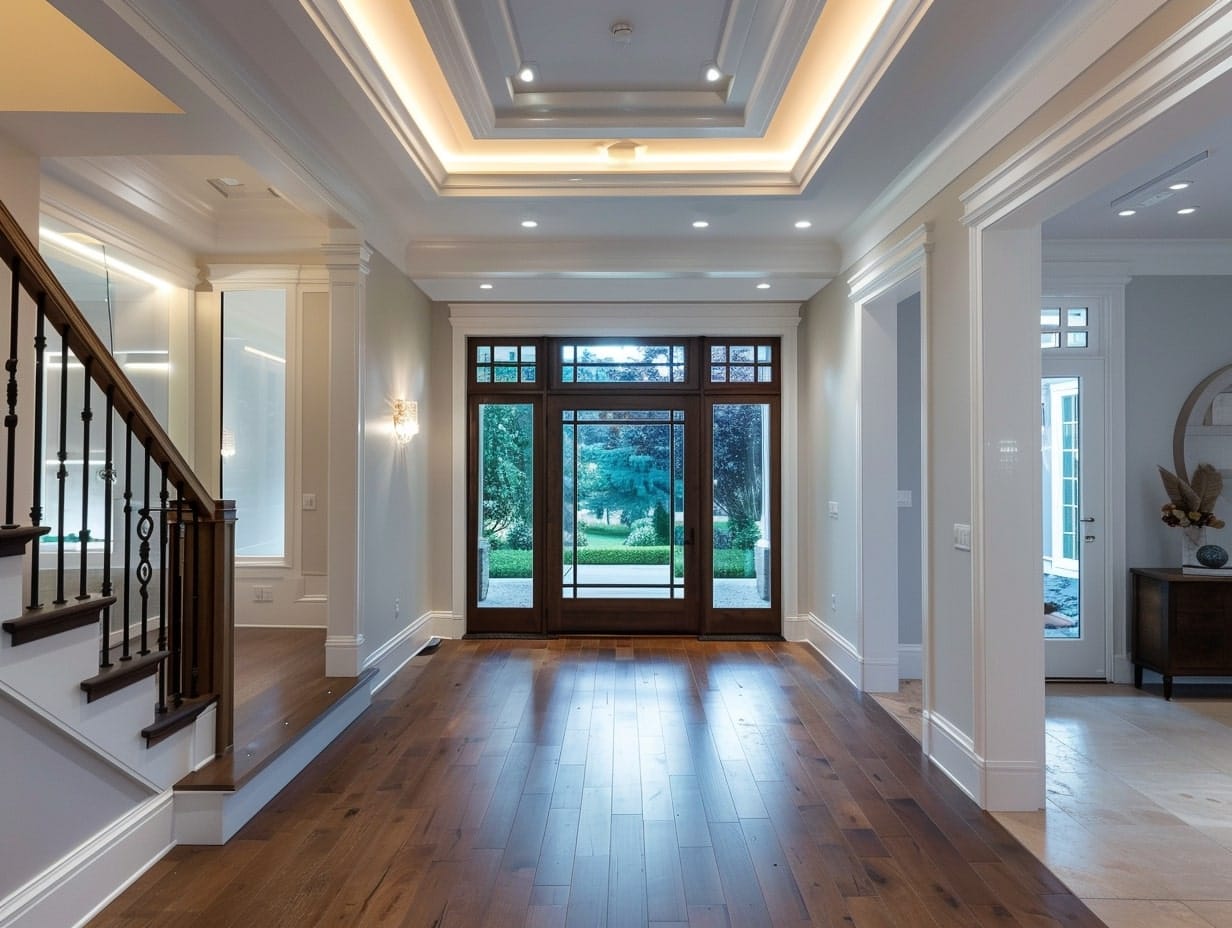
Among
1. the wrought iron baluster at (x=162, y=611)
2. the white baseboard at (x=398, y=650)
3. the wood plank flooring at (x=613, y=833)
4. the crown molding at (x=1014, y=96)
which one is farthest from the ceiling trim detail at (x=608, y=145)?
the wood plank flooring at (x=613, y=833)

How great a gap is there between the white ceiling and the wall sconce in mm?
959

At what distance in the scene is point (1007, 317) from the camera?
3074mm

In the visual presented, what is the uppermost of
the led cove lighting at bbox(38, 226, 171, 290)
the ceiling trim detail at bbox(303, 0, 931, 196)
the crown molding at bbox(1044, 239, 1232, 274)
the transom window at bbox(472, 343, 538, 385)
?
the ceiling trim detail at bbox(303, 0, 931, 196)

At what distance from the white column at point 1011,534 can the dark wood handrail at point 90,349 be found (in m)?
3.33

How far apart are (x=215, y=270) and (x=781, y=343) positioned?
14.6ft

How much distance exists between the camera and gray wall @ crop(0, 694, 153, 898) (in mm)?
2023

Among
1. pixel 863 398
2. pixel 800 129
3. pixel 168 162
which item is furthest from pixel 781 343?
pixel 168 162

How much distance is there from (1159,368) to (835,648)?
9.73ft

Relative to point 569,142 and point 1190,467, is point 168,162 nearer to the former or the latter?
point 569,142

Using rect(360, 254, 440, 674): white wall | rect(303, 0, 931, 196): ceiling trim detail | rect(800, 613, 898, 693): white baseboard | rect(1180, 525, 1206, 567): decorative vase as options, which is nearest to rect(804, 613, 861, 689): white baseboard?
rect(800, 613, 898, 693): white baseboard

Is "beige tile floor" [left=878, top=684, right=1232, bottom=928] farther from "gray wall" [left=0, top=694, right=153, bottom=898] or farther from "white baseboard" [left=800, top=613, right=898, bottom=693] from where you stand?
"gray wall" [left=0, top=694, right=153, bottom=898]

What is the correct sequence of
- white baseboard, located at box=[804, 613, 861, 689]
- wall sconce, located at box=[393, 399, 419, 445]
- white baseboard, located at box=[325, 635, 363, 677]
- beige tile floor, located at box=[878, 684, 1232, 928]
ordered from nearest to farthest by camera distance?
beige tile floor, located at box=[878, 684, 1232, 928]
white baseboard, located at box=[325, 635, 363, 677]
white baseboard, located at box=[804, 613, 861, 689]
wall sconce, located at box=[393, 399, 419, 445]

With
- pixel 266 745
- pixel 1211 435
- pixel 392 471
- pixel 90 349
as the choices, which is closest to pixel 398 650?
pixel 392 471

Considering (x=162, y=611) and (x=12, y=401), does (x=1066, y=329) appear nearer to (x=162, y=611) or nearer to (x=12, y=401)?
(x=162, y=611)
